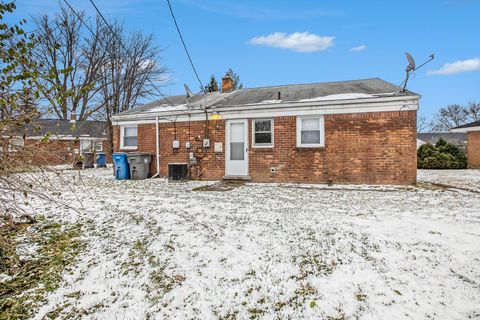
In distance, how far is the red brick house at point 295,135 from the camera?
30.2ft

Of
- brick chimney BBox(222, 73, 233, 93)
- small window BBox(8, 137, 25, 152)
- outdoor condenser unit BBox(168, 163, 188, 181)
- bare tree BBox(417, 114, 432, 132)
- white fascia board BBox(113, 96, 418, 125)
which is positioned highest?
bare tree BBox(417, 114, 432, 132)

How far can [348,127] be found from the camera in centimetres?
958

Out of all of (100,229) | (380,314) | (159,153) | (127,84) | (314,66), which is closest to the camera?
(380,314)

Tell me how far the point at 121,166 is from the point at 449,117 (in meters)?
64.1

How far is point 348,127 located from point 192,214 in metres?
6.77

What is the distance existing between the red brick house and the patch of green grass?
7.04 m

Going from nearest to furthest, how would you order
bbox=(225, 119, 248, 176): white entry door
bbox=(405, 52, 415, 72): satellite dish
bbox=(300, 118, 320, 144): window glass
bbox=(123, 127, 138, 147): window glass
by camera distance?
bbox=(405, 52, 415, 72): satellite dish < bbox=(300, 118, 320, 144): window glass < bbox=(225, 119, 248, 176): white entry door < bbox=(123, 127, 138, 147): window glass

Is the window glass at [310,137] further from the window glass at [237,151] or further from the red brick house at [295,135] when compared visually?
the window glass at [237,151]

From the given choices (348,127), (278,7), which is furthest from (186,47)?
(348,127)

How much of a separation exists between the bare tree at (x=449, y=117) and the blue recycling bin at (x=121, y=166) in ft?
204

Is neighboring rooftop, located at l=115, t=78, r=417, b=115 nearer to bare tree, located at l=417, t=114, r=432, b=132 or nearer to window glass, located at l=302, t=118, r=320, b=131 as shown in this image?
window glass, located at l=302, t=118, r=320, b=131

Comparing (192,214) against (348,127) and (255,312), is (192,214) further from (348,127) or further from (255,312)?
(348,127)

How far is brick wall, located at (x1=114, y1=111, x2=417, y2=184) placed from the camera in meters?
9.15

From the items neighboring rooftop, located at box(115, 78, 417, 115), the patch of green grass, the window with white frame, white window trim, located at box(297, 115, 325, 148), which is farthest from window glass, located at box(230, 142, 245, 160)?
the patch of green grass
